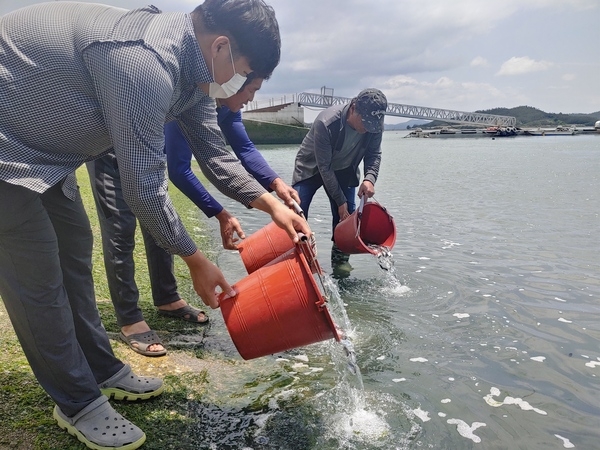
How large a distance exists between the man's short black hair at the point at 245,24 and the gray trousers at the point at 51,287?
2.87ft

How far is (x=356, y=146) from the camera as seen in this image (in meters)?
4.73

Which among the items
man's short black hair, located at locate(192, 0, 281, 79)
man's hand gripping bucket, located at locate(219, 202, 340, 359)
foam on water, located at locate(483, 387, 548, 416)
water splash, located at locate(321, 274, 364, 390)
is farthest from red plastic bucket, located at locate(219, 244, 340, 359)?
foam on water, located at locate(483, 387, 548, 416)

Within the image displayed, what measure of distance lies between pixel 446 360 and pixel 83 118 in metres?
2.60

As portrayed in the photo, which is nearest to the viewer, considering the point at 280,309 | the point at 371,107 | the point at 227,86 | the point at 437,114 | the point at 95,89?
the point at 95,89

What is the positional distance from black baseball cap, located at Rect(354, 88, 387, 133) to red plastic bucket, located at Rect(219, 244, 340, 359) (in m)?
2.31

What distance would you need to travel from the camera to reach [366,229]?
15.4 feet

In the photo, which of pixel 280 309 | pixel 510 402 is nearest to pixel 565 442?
pixel 510 402

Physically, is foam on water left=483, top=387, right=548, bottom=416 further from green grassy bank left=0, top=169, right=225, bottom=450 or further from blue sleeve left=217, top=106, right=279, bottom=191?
blue sleeve left=217, top=106, right=279, bottom=191

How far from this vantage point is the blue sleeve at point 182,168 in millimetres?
2982

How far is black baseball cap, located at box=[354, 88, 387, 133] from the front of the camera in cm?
418

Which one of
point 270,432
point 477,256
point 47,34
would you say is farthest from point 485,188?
point 47,34

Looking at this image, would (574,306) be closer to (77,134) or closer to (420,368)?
(420,368)

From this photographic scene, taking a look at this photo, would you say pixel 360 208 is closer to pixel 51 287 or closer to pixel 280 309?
pixel 280 309

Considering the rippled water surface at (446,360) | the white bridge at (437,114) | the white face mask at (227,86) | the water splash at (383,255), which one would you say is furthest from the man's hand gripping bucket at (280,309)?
the white bridge at (437,114)
